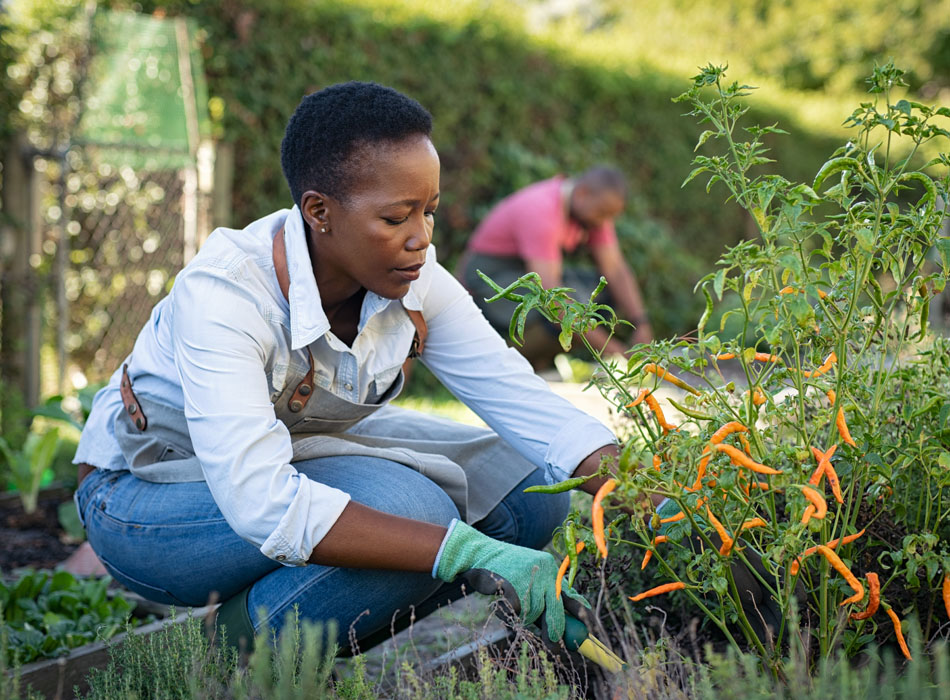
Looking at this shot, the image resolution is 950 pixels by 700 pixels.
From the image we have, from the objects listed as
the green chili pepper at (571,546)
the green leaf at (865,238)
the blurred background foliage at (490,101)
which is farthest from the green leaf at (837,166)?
the blurred background foliage at (490,101)

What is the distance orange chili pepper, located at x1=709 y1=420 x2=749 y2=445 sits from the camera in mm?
1398

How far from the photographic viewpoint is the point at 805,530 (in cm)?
144

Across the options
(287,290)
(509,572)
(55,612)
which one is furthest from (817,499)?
(55,612)

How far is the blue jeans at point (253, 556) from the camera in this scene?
72.9 inches

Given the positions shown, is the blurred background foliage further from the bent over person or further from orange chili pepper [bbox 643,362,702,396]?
orange chili pepper [bbox 643,362,702,396]

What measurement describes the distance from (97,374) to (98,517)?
3.09 meters

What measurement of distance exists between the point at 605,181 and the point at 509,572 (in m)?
4.55

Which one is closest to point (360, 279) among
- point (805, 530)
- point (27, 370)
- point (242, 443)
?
point (242, 443)

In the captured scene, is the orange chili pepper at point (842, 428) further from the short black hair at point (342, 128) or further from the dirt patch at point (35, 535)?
the dirt patch at point (35, 535)

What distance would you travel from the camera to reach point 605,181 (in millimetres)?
5945

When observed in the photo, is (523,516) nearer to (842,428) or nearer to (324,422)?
(324,422)

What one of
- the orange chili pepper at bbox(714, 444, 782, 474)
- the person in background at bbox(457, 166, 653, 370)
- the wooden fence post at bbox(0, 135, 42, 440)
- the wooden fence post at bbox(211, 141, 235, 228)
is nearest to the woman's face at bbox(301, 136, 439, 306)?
the orange chili pepper at bbox(714, 444, 782, 474)

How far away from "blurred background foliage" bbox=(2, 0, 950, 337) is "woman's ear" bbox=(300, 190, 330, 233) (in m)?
1.34

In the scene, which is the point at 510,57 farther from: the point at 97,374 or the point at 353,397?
the point at 353,397
